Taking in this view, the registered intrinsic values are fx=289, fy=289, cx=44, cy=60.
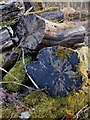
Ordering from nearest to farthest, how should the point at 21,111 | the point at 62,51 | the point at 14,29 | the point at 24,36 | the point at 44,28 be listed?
the point at 21,111 < the point at 62,51 < the point at 44,28 < the point at 24,36 < the point at 14,29

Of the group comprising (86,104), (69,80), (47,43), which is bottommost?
(86,104)

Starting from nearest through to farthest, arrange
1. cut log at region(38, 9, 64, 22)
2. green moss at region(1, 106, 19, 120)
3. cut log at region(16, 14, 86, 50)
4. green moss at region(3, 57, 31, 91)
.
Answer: green moss at region(1, 106, 19, 120)
green moss at region(3, 57, 31, 91)
cut log at region(16, 14, 86, 50)
cut log at region(38, 9, 64, 22)

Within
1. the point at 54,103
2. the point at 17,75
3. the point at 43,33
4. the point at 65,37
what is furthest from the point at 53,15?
the point at 54,103

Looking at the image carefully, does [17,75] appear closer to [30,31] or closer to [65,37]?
[30,31]

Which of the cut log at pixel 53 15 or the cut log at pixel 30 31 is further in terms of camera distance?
the cut log at pixel 53 15

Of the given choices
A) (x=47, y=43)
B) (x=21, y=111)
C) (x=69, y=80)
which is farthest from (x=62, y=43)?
(x=21, y=111)

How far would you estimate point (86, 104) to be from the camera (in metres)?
2.93

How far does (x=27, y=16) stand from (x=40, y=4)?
1.11 metres

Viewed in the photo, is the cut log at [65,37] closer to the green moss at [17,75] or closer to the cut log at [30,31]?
the cut log at [30,31]

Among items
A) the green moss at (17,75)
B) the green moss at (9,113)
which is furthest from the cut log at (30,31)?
the green moss at (9,113)

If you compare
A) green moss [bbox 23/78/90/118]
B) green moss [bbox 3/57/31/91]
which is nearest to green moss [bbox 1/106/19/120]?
green moss [bbox 23/78/90/118]

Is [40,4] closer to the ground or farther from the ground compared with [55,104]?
farther from the ground

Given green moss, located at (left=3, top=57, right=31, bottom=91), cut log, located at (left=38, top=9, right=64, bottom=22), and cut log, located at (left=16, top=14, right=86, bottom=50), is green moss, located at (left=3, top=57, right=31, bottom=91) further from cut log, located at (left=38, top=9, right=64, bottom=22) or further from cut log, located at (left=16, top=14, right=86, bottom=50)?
cut log, located at (left=38, top=9, right=64, bottom=22)

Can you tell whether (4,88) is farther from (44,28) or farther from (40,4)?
(40,4)
